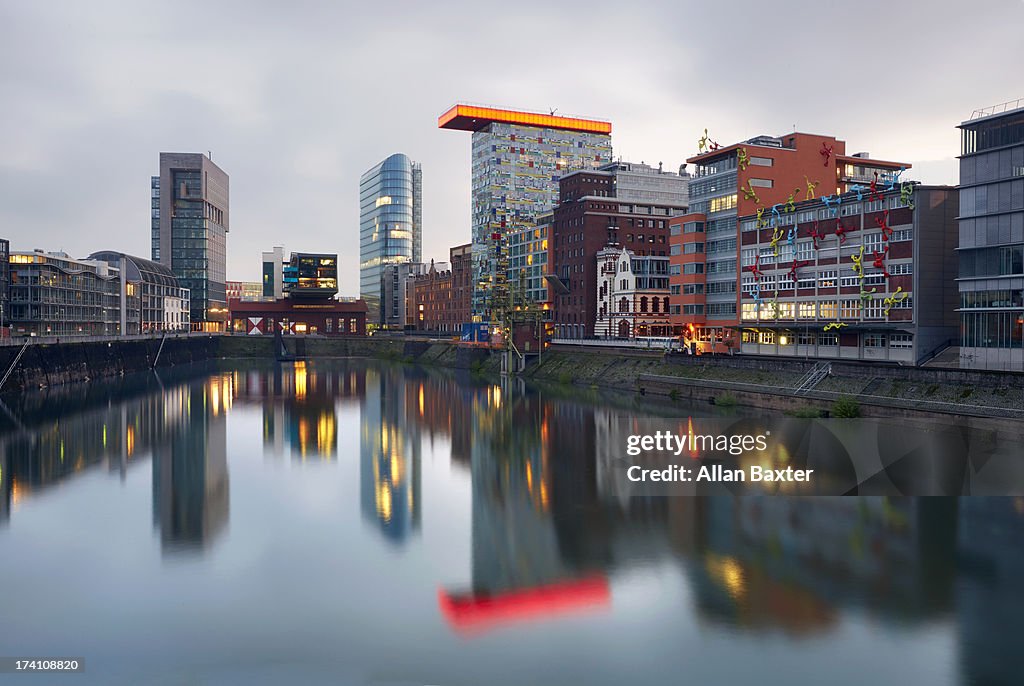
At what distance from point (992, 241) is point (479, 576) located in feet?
175

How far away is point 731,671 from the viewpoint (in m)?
20.4

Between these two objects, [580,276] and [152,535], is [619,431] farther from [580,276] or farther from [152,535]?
[580,276]

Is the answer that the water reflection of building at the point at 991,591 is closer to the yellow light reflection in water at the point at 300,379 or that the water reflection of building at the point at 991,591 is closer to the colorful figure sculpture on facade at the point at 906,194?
the colorful figure sculpture on facade at the point at 906,194

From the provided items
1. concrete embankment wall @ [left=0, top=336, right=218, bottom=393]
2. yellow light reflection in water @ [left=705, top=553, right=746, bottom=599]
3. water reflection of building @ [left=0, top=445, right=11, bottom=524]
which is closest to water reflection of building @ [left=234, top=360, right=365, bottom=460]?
water reflection of building @ [left=0, top=445, right=11, bottom=524]

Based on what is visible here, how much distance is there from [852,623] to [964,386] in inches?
1553

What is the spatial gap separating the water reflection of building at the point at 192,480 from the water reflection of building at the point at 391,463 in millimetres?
7787

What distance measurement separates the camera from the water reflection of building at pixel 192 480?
34.2m

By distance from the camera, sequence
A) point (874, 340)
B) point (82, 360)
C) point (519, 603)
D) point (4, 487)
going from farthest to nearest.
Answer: point (82, 360) < point (874, 340) < point (4, 487) < point (519, 603)

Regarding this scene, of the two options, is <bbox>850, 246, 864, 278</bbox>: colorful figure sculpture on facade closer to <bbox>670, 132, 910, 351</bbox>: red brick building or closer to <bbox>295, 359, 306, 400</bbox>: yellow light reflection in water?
<bbox>670, 132, 910, 351</bbox>: red brick building

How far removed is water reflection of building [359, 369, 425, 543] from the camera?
122 ft

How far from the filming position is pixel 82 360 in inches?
4158

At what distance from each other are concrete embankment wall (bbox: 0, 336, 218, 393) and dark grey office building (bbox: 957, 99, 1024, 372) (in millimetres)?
97929

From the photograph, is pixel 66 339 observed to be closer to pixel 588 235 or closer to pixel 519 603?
pixel 588 235

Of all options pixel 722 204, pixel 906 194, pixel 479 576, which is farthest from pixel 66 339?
pixel 906 194
